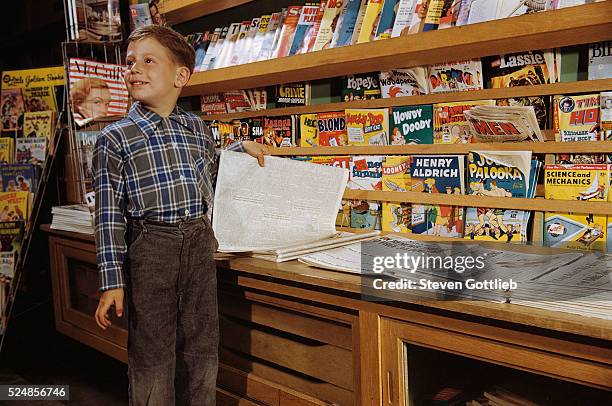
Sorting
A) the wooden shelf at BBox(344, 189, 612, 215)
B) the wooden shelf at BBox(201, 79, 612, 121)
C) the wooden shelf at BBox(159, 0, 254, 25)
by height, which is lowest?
the wooden shelf at BBox(344, 189, 612, 215)

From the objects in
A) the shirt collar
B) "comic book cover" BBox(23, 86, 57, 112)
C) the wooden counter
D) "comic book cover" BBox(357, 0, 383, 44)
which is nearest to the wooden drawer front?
the wooden counter

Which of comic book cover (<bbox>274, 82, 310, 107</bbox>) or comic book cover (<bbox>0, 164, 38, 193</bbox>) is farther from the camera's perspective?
comic book cover (<bbox>0, 164, 38, 193</bbox>)

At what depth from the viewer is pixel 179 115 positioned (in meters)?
1.40

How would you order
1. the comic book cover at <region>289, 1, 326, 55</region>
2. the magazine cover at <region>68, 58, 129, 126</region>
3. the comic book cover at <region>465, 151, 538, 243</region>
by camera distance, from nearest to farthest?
1. the comic book cover at <region>465, 151, 538, 243</region>
2. the comic book cover at <region>289, 1, 326, 55</region>
3. the magazine cover at <region>68, 58, 129, 126</region>

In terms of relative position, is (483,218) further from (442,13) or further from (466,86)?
(442,13)

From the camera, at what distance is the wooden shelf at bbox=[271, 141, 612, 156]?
135 cm

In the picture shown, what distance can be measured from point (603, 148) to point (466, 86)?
1.27 feet

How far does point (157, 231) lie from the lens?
1309mm

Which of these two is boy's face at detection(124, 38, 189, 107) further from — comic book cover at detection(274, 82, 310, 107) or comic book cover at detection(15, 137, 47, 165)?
comic book cover at detection(15, 137, 47, 165)

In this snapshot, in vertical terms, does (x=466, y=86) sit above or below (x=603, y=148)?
above

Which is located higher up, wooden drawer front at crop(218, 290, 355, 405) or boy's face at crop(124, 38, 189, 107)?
boy's face at crop(124, 38, 189, 107)

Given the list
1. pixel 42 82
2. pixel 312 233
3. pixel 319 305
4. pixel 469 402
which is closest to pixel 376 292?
pixel 319 305

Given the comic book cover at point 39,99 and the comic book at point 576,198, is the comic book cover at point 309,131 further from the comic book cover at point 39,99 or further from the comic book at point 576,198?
the comic book cover at point 39,99

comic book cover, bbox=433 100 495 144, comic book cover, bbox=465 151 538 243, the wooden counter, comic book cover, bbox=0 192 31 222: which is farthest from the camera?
comic book cover, bbox=0 192 31 222
